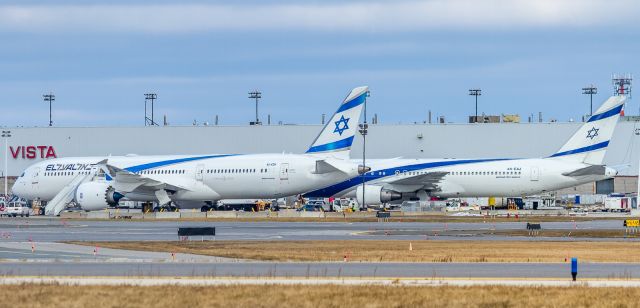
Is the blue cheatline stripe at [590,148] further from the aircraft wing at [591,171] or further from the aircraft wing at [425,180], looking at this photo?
the aircraft wing at [425,180]

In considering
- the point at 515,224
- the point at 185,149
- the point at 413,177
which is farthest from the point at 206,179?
the point at 185,149

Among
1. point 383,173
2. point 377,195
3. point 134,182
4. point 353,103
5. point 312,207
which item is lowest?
point 312,207

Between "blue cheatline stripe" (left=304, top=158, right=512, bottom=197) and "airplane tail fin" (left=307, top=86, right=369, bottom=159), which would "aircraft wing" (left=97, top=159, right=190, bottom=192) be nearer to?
"blue cheatline stripe" (left=304, top=158, right=512, bottom=197)

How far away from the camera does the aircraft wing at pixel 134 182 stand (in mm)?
92375

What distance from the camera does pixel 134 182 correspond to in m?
93.4

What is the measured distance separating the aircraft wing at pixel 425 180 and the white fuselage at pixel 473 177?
26cm

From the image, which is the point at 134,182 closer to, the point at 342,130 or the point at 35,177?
the point at 35,177

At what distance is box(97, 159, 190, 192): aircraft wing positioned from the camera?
303 ft

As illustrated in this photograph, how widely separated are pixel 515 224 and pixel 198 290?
45783mm

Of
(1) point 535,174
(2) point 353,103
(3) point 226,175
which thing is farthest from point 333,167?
(1) point 535,174

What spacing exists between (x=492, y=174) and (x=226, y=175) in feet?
69.4

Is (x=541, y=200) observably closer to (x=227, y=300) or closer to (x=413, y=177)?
(x=413, y=177)

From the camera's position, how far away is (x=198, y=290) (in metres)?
28.9

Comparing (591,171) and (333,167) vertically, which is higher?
(333,167)
